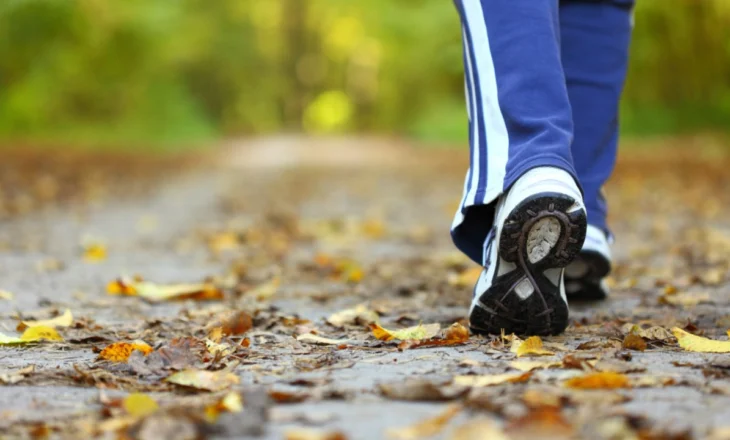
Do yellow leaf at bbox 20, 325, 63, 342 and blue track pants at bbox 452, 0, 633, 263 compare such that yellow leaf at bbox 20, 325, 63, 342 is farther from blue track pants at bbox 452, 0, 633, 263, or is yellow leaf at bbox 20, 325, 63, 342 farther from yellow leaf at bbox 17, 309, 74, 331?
blue track pants at bbox 452, 0, 633, 263

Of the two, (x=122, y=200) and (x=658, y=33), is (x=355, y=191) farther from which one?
(x=658, y=33)

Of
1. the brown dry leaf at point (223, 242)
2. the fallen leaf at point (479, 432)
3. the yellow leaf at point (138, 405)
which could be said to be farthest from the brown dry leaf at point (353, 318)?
the brown dry leaf at point (223, 242)

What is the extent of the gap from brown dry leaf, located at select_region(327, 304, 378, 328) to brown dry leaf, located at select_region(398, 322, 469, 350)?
0.33 metres

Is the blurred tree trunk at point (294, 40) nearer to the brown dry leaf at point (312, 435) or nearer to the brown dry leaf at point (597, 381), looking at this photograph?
the brown dry leaf at point (597, 381)

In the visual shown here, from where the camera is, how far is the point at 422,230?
5301 millimetres

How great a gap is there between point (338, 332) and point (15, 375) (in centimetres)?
76

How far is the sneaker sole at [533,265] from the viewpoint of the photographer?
1.74m

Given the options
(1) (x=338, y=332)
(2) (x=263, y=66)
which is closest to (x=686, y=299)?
(1) (x=338, y=332)

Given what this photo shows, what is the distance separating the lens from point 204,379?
5.08 ft

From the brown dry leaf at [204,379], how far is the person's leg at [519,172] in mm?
590

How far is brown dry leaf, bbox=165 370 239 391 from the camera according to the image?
1523 mm

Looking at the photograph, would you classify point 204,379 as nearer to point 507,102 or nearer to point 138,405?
point 138,405

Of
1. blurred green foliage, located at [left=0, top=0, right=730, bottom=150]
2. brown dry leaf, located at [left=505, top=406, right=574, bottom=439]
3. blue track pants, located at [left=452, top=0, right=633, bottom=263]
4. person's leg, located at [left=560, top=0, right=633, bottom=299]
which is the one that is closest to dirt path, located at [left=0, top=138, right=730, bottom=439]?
brown dry leaf, located at [left=505, top=406, right=574, bottom=439]

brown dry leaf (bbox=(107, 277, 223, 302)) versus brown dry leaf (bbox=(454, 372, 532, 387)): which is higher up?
brown dry leaf (bbox=(454, 372, 532, 387))
